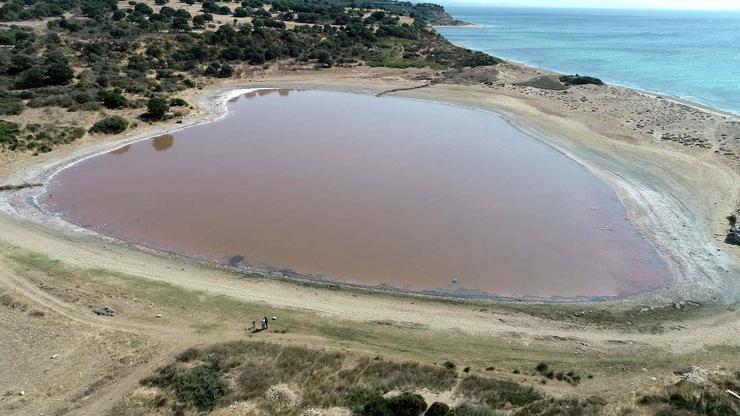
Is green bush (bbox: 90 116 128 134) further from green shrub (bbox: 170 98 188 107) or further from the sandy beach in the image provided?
the sandy beach

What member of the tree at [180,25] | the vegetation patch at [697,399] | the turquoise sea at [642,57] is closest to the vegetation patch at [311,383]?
the vegetation patch at [697,399]

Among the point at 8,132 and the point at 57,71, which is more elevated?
the point at 57,71

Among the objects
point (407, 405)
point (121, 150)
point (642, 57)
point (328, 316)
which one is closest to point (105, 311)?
point (328, 316)

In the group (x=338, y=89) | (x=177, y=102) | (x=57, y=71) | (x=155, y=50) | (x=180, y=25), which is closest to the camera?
(x=57, y=71)

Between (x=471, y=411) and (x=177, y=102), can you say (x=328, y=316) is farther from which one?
(x=177, y=102)

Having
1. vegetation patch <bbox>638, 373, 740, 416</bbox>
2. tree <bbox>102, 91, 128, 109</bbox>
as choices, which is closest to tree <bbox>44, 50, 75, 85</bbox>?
tree <bbox>102, 91, 128, 109</bbox>

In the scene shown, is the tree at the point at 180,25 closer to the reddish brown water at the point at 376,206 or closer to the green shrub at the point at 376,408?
the reddish brown water at the point at 376,206

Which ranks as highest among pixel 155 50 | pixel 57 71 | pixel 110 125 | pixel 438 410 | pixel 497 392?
pixel 155 50
